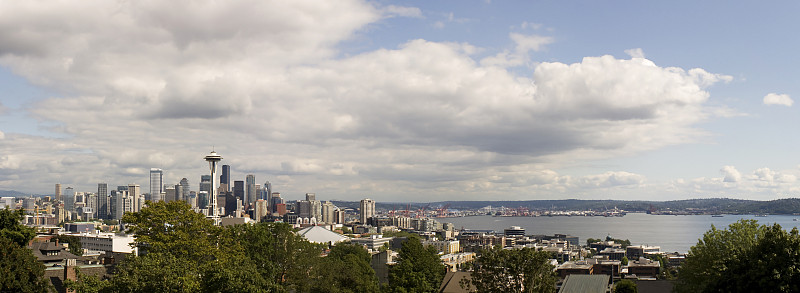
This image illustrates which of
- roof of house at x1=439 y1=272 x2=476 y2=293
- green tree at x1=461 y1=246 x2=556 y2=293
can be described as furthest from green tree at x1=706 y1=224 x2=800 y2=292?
roof of house at x1=439 y1=272 x2=476 y2=293

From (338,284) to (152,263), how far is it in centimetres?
1741

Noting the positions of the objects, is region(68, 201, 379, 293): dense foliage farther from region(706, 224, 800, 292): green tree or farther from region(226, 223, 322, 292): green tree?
region(706, 224, 800, 292): green tree

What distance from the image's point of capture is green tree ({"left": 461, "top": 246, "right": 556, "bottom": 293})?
1249 inches

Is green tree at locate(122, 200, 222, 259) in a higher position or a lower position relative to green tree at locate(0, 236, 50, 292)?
higher

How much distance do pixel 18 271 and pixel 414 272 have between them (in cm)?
2684

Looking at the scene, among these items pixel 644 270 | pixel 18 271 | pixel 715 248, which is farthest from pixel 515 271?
pixel 644 270

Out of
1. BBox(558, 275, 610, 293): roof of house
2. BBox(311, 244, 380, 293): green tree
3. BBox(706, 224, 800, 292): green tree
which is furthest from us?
BBox(558, 275, 610, 293): roof of house

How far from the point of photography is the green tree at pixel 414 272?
154 ft

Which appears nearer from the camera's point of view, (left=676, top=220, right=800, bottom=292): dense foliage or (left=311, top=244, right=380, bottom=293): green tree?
(left=676, top=220, right=800, bottom=292): dense foliage

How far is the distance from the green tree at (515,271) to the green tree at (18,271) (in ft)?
73.6

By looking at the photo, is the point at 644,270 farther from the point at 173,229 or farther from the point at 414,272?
the point at 173,229

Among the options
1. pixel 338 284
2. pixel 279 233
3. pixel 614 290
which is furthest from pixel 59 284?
pixel 614 290

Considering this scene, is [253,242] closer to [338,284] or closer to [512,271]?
[338,284]

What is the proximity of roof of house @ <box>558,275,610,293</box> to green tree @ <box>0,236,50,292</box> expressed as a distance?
33626 mm
